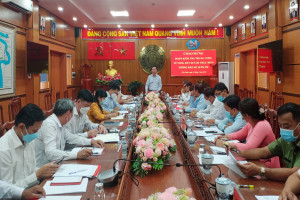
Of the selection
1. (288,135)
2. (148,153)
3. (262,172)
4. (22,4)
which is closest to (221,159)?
(262,172)

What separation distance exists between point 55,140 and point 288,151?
5.75ft

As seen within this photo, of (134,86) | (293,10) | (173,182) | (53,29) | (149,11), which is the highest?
(149,11)

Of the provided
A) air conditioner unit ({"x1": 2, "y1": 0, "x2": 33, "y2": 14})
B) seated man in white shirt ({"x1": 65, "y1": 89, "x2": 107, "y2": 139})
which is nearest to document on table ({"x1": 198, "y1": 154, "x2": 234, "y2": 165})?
seated man in white shirt ({"x1": 65, "y1": 89, "x2": 107, "y2": 139})

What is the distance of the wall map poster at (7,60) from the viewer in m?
4.73

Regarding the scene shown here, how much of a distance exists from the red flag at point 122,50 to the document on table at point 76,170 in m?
7.63

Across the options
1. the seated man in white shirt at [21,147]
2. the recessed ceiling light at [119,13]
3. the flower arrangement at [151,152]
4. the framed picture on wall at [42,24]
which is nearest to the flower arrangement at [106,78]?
the recessed ceiling light at [119,13]

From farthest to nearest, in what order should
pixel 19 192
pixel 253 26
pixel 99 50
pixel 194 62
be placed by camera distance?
pixel 194 62
pixel 99 50
pixel 253 26
pixel 19 192

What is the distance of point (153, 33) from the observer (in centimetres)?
912

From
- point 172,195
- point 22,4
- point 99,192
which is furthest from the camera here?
point 22,4

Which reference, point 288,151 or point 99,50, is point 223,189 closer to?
point 288,151

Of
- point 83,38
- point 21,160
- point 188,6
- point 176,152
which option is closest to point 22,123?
point 21,160

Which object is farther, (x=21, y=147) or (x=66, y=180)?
(x=21, y=147)

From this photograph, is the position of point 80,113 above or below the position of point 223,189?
above

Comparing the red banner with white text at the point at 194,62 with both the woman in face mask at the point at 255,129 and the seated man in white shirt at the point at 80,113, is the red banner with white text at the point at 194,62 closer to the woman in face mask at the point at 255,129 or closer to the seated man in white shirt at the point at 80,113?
the seated man in white shirt at the point at 80,113
